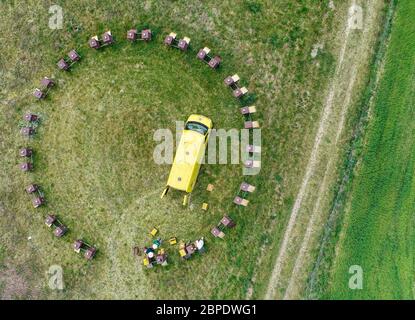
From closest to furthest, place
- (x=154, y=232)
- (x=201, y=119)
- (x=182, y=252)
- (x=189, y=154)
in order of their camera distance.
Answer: (x=189, y=154), (x=201, y=119), (x=182, y=252), (x=154, y=232)

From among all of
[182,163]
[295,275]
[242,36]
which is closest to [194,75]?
[242,36]

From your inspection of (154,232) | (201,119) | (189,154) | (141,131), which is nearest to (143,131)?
(141,131)

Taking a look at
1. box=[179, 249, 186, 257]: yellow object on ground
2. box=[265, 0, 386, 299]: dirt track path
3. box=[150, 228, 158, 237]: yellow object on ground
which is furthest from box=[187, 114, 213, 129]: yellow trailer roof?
box=[179, 249, 186, 257]: yellow object on ground

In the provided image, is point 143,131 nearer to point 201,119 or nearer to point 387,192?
point 201,119

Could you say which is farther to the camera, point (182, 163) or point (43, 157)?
point (43, 157)

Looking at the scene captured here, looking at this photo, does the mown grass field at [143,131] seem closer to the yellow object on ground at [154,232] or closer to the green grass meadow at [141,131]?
the green grass meadow at [141,131]
